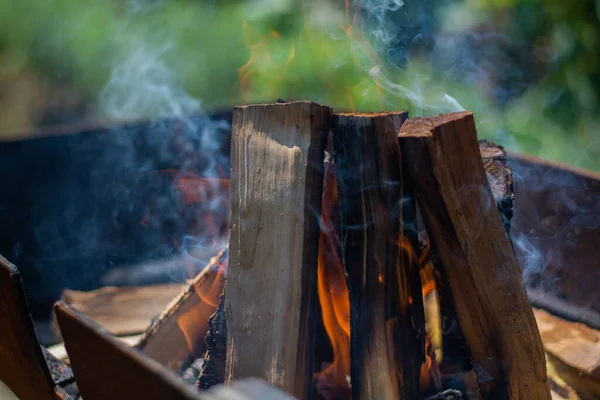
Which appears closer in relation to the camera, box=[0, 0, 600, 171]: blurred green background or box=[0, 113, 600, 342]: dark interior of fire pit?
box=[0, 113, 600, 342]: dark interior of fire pit

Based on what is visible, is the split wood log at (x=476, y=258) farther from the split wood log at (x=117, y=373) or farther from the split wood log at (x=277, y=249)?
the split wood log at (x=117, y=373)

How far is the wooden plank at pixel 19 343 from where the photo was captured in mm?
1333

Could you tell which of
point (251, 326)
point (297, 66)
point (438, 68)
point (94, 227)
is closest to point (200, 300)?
point (251, 326)

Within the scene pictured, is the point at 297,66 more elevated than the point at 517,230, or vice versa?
the point at 297,66

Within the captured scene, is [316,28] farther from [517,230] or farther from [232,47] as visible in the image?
[517,230]

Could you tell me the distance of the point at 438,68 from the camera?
4.71 meters

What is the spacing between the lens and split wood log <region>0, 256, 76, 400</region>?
133cm

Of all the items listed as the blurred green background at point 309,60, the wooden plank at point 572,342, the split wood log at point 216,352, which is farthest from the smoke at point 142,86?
the wooden plank at point 572,342

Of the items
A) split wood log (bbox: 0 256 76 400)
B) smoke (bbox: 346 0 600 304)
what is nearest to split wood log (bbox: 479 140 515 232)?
split wood log (bbox: 0 256 76 400)

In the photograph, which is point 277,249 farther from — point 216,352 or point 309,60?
point 309,60

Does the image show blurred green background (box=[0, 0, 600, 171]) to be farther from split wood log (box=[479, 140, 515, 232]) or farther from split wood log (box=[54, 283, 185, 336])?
split wood log (box=[479, 140, 515, 232])

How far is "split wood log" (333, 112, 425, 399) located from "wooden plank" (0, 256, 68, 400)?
847 millimetres

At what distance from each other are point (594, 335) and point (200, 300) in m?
1.75

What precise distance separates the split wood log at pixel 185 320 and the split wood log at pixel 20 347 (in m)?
0.72
